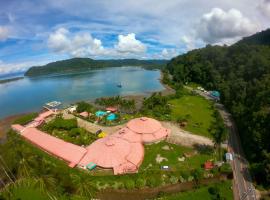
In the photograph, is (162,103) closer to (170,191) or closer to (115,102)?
(115,102)

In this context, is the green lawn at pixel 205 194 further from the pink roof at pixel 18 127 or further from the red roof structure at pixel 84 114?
the pink roof at pixel 18 127

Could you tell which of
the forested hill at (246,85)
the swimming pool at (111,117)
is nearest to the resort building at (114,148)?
the swimming pool at (111,117)

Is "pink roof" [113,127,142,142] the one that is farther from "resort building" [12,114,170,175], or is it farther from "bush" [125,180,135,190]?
"bush" [125,180,135,190]

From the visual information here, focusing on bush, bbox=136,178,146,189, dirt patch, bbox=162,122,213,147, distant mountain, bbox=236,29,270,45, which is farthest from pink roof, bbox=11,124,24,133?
distant mountain, bbox=236,29,270,45

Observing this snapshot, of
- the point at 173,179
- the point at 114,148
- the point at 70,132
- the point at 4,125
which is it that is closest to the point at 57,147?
the point at 70,132

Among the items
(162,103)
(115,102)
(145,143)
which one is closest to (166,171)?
(145,143)

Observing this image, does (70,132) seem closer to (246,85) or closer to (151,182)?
(151,182)
